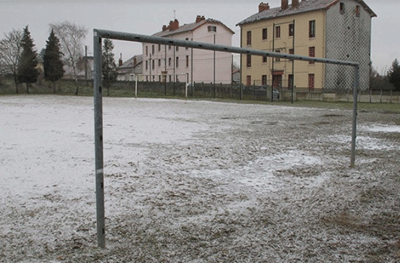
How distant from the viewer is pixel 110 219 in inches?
124

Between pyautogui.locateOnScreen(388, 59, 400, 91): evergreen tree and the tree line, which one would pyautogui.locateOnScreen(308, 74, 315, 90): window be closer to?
pyautogui.locateOnScreen(388, 59, 400, 91): evergreen tree

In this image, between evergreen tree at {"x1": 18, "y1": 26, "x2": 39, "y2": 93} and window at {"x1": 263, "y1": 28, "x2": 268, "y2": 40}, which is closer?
window at {"x1": 263, "y1": 28, "x2": 268, "y2": 40}

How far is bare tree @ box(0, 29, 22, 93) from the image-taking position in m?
40.3

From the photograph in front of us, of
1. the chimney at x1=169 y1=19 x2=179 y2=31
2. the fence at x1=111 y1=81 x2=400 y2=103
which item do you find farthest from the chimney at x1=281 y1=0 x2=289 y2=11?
the chimney at x1=169 y1=19 x2=179 y2=31

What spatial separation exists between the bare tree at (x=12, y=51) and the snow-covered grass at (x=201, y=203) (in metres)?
38.0

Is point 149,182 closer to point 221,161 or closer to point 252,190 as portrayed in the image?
point 252,190

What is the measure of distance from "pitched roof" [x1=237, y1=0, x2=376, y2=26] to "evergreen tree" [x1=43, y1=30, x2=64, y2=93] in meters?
21.0

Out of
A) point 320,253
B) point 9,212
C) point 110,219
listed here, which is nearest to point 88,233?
point 110,219

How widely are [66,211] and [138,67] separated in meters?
73.5

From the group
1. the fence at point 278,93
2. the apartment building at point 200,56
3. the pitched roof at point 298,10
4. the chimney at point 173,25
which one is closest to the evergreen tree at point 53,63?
the apartment building at point 200,56

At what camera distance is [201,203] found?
11.9 ft

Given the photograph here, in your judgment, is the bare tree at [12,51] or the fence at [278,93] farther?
the bare tree at [12,51]

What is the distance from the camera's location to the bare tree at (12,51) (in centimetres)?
4034

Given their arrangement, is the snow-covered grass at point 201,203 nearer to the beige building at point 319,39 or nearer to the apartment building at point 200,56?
the beige building at point 319,39
